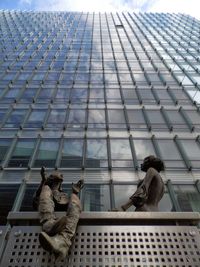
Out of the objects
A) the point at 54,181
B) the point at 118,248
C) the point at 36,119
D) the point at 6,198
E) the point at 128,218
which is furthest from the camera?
the point at 36,119

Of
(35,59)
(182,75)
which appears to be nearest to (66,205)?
(182,75)

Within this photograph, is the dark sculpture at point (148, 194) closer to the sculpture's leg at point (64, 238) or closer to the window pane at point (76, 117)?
the sculpture's leg at point (64, 238)

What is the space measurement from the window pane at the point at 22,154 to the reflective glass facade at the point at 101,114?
0.05 metres

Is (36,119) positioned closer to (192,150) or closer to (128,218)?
(192,150)

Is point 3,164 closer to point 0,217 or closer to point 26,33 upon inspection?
point 0,217

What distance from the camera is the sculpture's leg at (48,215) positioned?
5707mm

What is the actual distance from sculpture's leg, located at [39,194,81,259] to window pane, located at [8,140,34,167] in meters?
8.25

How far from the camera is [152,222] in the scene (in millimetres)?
6914

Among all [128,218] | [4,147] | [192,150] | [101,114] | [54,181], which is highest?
[101,114]

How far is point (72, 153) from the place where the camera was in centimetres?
1516

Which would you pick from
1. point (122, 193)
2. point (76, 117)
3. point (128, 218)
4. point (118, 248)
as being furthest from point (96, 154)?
point (118, 248)

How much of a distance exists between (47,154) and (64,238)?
9.83 metres

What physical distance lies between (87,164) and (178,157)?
4.60 metres

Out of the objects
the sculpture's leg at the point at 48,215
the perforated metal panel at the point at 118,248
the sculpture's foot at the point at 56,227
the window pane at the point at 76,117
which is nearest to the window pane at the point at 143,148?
the window pane at the point at 76,117
